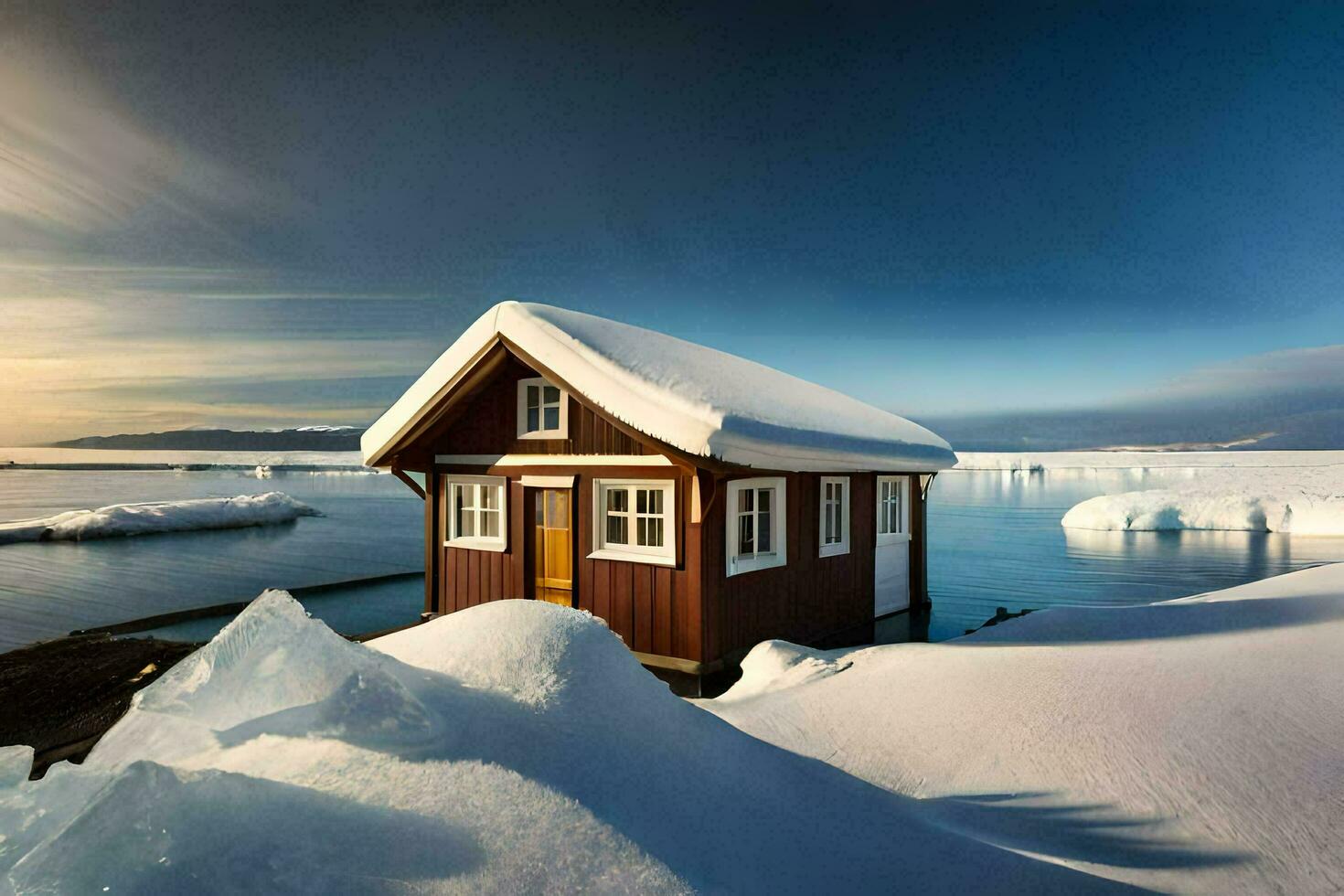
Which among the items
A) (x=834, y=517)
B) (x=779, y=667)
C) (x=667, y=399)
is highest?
(x=667, y=399)

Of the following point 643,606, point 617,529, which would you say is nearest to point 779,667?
point 643,606

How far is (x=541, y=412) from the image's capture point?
30.4 feet

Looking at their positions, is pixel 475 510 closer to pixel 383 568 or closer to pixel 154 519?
pixel 383 568

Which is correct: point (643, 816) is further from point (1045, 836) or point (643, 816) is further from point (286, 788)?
point (1045, 836)

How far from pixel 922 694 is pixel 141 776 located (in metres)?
5.92

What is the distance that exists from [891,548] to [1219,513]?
1069 inches

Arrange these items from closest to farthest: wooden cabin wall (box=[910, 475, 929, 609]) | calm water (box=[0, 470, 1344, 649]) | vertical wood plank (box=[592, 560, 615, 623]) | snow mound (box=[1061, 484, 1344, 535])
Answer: vertical wood plank (box=[592, 560, 615, 623]), wooden cabin wall (box=[910, 475, 929, 609]), calm water (box=[0, 470, 1344, 649]), snow mound (box=[1061, 484, 1344, 535])

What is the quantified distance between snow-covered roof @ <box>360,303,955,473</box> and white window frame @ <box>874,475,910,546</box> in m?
0.69

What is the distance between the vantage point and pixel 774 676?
7188mm

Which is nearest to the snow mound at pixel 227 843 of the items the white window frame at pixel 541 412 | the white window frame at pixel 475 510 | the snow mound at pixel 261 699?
the snow mound at pixel 261 699

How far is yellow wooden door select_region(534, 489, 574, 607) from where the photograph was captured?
9.02 m

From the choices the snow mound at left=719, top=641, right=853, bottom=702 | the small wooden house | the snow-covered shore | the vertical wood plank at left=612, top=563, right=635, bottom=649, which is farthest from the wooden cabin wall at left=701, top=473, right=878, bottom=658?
the snow-covered shore

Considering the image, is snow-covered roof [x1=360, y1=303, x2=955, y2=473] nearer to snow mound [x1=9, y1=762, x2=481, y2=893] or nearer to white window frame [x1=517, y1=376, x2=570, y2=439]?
white window frame [x1=517, y1=376, x2=570, y2=439]

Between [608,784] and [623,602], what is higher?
[608,784]
